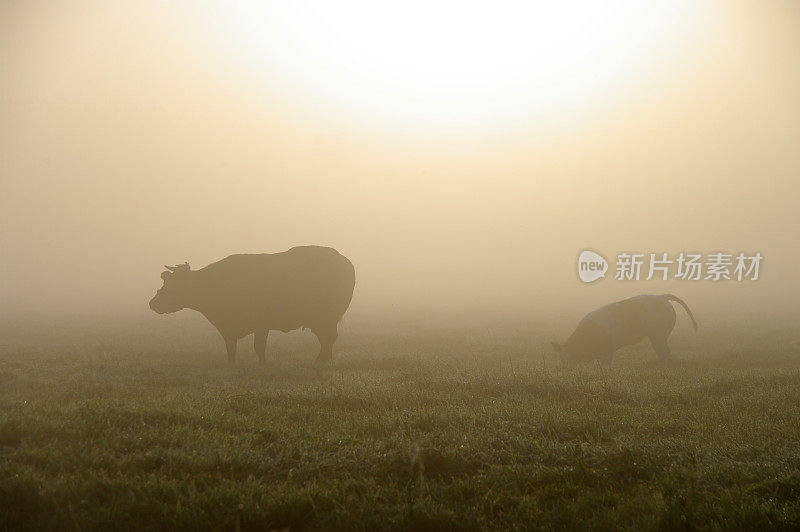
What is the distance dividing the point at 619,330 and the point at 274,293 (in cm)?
1147

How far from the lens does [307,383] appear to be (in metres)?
12.3

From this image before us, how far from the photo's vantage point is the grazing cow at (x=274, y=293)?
17078mm

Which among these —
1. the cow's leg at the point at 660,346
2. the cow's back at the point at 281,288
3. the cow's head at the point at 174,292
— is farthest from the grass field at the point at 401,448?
the cow's head at the point at 174,292

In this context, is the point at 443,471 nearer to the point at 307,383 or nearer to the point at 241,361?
the point at 307,383

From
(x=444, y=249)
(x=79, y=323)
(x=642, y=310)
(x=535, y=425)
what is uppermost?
(x=444, y=249)

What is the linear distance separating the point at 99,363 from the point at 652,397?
14.7m

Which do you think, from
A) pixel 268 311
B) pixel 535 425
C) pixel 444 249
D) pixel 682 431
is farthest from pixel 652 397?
pixel 444 249

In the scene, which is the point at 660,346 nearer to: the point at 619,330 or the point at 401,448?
the point at 619,330

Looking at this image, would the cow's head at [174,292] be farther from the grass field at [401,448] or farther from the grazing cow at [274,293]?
the grass field at [401,448]

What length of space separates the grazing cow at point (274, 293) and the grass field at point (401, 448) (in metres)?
3.24

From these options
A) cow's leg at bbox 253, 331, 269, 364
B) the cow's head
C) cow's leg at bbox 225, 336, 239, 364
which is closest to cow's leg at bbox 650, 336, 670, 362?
cow's leg at bbox 253, 331, 269, 364

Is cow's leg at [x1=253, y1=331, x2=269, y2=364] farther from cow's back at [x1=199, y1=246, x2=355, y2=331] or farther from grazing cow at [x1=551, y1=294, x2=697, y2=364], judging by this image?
grazing cow at [x1=551, y1=294, x2=697, y2=364]

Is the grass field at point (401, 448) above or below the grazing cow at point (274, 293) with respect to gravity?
below

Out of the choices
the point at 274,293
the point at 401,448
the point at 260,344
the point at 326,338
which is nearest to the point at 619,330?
the point at 326,338
